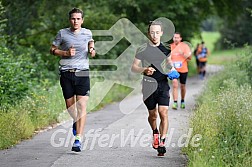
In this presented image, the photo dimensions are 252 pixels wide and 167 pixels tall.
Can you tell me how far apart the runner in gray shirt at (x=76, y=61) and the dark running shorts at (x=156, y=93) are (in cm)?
103

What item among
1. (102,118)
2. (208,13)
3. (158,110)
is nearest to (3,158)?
(158,110)

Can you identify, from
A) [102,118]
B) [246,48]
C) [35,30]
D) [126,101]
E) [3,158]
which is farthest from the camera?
[35,30]

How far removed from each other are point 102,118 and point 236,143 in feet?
22.9

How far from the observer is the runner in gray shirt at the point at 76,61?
31.7ft

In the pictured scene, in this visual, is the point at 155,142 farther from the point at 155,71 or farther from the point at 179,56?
the point at 179,56

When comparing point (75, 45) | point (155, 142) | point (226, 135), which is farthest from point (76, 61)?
point (226, 135)

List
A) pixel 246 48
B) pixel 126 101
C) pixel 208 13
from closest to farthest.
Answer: pixel 246 48
pixel 126 101
pixel 208 13

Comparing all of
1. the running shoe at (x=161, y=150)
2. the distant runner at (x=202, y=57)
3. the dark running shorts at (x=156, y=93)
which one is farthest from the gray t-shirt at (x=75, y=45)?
the distant runner at (x=202, y=57)

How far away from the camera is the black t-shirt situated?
366 inches

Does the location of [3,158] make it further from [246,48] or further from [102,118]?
[246,48]

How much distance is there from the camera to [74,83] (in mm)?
9766

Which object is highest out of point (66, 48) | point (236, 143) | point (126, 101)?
point (66, 48)

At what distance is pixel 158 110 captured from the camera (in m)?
9.41

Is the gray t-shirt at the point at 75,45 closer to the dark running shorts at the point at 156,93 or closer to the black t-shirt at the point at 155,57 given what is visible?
the black t-shirt at the point at 155,57
